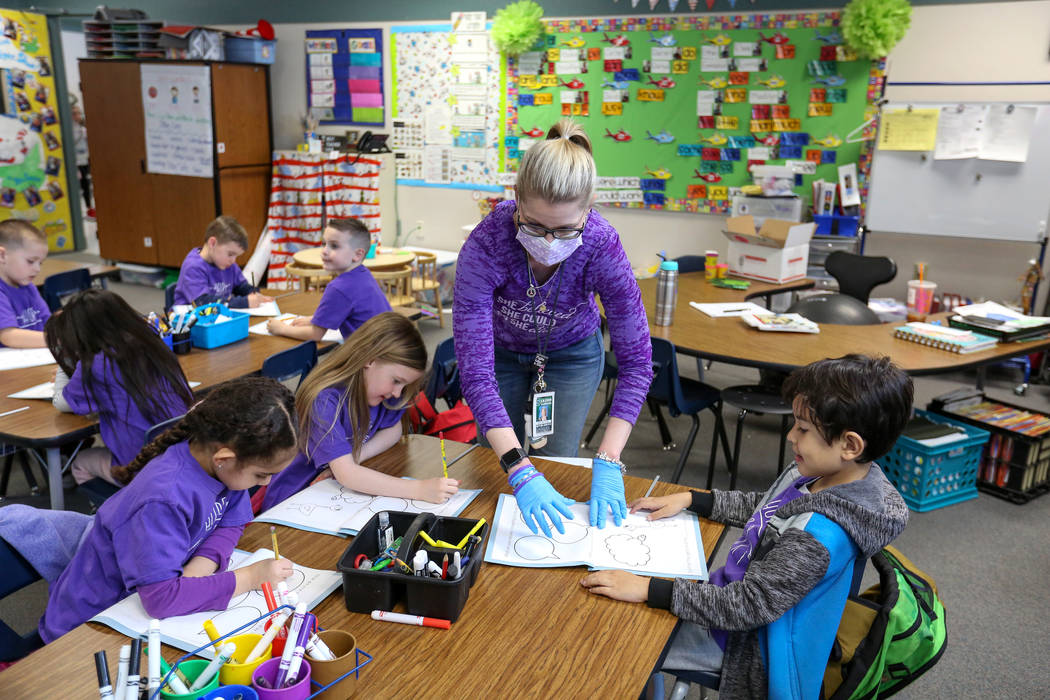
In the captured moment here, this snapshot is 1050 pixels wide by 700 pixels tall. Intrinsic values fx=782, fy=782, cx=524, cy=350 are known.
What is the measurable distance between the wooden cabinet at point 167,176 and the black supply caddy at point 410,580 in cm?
604

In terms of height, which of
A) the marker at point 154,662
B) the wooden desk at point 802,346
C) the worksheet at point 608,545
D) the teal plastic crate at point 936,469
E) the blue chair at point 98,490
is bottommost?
the teal plastic crate at point 936,469

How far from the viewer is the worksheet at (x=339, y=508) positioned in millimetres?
1559

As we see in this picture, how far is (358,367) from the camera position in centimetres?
190

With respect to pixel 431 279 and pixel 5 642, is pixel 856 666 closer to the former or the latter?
pixel 5 642

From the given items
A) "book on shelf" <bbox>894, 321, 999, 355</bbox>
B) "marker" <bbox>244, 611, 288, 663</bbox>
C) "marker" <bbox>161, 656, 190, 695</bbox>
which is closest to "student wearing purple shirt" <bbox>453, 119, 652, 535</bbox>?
"marker" <bbox>244, 611, 288, 663</bbox>

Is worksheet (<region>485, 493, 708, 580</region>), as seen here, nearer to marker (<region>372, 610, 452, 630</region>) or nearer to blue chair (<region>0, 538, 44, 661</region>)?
marker (<region>372, 610, 452, 630</region>)

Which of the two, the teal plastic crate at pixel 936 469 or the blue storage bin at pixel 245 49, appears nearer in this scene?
the teal plastic crate at pixel 936 469

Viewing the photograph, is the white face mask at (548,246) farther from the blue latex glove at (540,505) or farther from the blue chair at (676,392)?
the blue chair at (676,392)

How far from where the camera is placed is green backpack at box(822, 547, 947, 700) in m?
1.33

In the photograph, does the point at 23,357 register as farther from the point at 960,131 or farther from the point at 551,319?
the point at 960,131

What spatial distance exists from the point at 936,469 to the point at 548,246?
2.46 meters

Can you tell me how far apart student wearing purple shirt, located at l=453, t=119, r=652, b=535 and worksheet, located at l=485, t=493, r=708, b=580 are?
34 millimetres

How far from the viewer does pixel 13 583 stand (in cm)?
143

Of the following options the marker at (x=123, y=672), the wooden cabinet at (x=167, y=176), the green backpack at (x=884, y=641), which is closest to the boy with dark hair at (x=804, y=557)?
the green backpack at (x=884, y=641)
